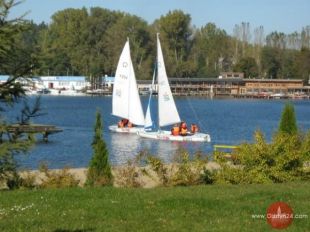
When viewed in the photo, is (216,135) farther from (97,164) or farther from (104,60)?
(104,60)

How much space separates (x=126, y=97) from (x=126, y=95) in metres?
0.21

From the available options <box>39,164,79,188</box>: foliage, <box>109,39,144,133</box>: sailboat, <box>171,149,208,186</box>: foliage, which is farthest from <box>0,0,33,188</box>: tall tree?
<box>109,39,144,133</box>: sailboat

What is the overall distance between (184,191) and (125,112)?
4547 centimetres

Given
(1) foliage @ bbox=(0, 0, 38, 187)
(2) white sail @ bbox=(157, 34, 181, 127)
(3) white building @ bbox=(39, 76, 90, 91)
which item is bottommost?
(3) white building @ bbox=(39, 76, 90, 91)

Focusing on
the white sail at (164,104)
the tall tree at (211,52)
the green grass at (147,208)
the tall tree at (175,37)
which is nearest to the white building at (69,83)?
the tall tree at (175,37)

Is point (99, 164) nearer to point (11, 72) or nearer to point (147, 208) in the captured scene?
point (147, 208)

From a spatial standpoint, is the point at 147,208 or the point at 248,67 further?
the point at 248,67

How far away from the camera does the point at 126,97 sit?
60000 millimetres

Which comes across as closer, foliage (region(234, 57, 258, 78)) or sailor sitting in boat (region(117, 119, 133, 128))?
sailor sitting in boat (region(117, 119, 133, 128))

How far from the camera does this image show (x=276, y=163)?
17984 millimetres

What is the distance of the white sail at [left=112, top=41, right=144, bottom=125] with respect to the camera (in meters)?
59.7

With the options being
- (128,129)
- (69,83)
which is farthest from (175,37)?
(128,129)

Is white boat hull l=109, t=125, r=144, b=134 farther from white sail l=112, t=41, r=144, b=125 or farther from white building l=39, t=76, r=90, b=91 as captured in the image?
white building l=39, t=76, r=90, b=91

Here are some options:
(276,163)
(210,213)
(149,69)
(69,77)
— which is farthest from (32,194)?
(69,77)
